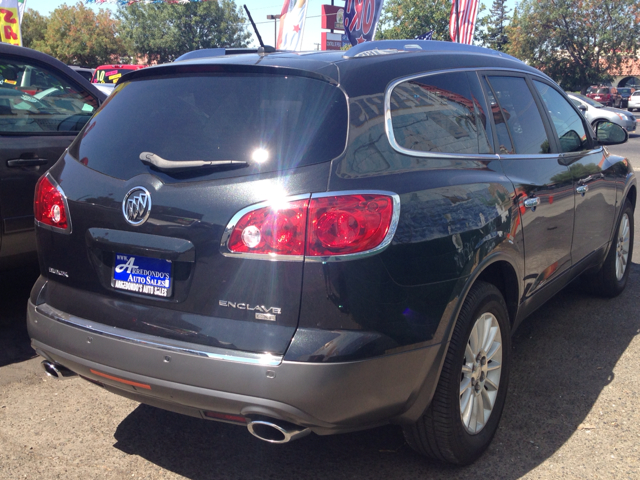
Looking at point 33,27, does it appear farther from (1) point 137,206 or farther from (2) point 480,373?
(2) point 480,373

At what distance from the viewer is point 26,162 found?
13.7 ft

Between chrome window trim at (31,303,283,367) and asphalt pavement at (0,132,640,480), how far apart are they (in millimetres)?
688

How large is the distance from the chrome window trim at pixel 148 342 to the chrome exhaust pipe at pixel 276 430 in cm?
23

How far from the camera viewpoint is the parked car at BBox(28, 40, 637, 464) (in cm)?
221

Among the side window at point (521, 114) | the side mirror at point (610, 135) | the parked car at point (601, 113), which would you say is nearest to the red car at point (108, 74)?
the parked car at point (601, 113)

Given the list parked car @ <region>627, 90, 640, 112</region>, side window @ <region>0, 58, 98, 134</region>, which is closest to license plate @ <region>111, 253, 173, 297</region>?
side window @ <region>0, 58, 98, 134</region>

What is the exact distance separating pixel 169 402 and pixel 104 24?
207 feet

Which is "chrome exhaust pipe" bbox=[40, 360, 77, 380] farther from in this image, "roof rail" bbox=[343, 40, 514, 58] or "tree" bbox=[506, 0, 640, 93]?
"tree" bbox=[506, 0, 640, 93]

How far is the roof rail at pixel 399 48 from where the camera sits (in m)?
2.83

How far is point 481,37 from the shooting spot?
66.1m

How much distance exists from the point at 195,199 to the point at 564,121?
9.25 feet

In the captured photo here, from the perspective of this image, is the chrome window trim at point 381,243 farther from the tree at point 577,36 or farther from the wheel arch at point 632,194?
the tree at point 577,36

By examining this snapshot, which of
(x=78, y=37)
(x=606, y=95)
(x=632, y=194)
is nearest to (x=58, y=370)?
(x=632, y=194)

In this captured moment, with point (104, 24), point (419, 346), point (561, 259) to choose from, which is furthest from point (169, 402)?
point (104, 24)
